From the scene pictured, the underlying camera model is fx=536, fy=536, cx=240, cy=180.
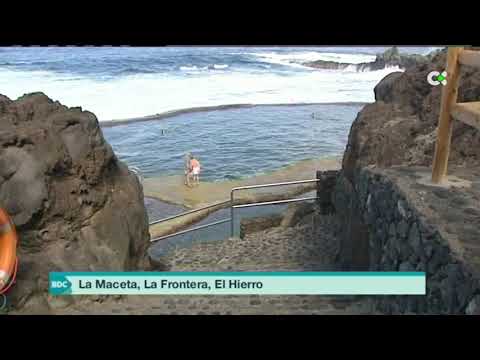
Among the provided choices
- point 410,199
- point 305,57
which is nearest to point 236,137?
point 305,57

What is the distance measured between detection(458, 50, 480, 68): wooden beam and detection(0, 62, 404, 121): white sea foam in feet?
1.02

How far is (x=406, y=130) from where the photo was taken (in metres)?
3.00

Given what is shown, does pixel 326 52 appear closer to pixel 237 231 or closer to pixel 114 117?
pixel 114 117

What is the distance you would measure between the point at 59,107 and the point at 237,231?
1.19 meters

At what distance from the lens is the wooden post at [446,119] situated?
2330 mm

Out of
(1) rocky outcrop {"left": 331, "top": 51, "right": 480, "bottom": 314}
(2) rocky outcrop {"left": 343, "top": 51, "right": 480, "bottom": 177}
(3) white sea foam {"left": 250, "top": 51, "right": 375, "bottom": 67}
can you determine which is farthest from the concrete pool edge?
(1) rocky outcrop {"left": 331, "top": 51, "right": 480, "bottom": 314}

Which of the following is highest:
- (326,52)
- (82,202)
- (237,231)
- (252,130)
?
(326,52)

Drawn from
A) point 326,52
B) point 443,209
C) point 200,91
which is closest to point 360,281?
point 443,209

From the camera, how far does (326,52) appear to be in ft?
6.79

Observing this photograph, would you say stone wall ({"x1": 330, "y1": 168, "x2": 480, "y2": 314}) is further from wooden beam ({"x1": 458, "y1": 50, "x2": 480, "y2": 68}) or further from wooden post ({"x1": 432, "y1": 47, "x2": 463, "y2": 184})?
wooden beam ({"x1": 458, "y1": 50, "x2": 480, "y2": 68})

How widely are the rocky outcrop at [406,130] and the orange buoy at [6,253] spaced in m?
1.59

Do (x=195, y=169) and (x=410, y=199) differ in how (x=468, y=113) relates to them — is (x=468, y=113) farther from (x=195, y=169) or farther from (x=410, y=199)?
(x=195, y=169)

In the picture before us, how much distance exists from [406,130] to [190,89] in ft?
4.31

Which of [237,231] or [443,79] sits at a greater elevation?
[443,79]
